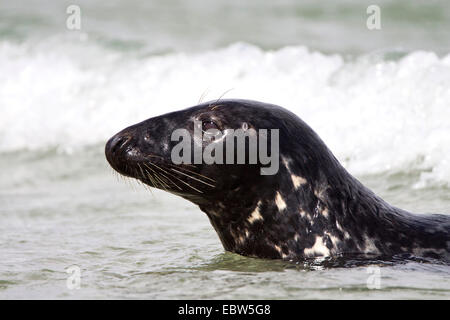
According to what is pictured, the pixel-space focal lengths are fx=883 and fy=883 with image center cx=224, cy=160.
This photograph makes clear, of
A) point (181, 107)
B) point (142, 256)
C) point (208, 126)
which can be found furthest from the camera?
point (181, 107)

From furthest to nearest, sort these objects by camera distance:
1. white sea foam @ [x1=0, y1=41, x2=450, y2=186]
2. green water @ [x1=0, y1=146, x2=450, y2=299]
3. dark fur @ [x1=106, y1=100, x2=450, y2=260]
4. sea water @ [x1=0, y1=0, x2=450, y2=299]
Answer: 1. white sea foam @ [x1=0, y1=41, x2=450, y2=186]
2. dark fur @ [x1=106, y1=100, x2=450, y2=260]
3. sea water @ [x1=0, y1=0, x2=450, y2=299]
4. green water @ [x1=0, y1=146, x2=450, y2=299]

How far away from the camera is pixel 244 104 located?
18.7 ft

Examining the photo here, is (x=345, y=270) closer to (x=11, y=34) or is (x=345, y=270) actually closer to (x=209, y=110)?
(x=209, y=110)

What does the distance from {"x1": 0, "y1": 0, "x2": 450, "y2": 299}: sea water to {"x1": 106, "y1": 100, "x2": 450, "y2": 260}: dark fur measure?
0.18 meters

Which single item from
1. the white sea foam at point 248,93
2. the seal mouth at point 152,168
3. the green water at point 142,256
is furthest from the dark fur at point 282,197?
the white sea foam at point 248,93

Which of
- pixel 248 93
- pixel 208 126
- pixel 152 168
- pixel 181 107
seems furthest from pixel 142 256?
pixel 181 107

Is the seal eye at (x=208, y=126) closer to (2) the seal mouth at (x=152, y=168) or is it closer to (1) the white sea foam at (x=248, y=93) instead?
(2) the seal mouth at (x=152, y=168)

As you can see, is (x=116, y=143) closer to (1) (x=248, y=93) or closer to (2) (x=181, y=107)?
(1) (x=248, y=93)

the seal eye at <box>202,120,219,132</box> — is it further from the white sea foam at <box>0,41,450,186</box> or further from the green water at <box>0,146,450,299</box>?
the white sea foam at <box>0,41,450,186</box>

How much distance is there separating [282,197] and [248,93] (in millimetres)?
7047

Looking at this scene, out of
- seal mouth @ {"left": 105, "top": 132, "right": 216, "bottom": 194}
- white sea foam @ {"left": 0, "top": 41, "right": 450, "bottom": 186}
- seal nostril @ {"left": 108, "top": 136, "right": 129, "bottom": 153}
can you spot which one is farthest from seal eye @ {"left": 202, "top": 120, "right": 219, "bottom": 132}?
white sea foam @ {"left": 0, "top": 41, "right": 450, "bottom": 186}

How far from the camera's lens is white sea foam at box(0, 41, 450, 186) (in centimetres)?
988

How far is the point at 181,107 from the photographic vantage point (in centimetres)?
1293

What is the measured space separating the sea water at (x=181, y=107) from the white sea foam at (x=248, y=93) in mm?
26
